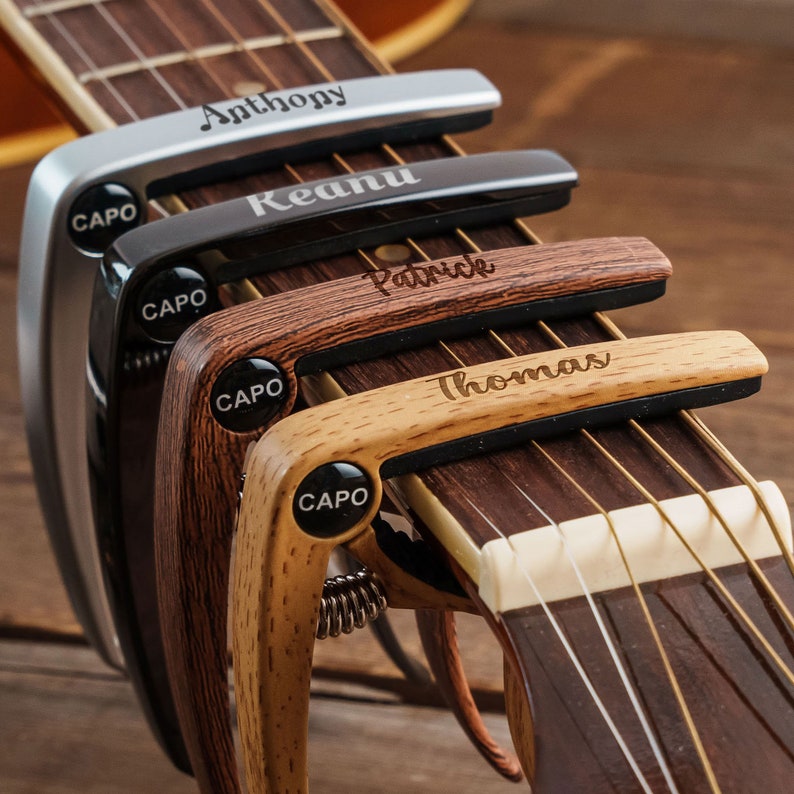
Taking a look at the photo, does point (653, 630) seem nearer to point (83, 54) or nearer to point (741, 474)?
point (741, 474)

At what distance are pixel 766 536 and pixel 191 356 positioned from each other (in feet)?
0.60

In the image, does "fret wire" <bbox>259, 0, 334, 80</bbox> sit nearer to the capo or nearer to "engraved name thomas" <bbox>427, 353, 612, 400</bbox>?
the capo

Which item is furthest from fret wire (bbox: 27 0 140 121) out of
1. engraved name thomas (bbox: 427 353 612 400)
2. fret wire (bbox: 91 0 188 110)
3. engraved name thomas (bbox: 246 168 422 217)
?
engraved name thomas (bbox: 427 353 612 400)

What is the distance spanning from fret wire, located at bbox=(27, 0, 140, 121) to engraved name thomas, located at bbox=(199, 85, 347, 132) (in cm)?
6

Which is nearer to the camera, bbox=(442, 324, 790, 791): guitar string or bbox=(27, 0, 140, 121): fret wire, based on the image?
bbox=(442, 324, 790, 791): guitar string

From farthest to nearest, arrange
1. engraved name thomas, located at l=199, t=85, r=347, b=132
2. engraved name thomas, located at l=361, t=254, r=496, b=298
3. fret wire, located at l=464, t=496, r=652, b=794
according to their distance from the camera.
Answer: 1. engraved name thomas, located at l=199, t=85, r=347, b=132
2. engraved name thomas, located at l=361, t=254, r=496, b=298
3. fret wire, located at l=464, t=496, r=652, b=794

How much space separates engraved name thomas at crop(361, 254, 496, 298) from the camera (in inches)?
16.8

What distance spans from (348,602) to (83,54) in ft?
1.20

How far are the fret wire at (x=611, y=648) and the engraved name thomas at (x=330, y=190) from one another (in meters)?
0.16

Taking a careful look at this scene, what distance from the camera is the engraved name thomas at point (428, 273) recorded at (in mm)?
427

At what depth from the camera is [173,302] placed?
0.46m

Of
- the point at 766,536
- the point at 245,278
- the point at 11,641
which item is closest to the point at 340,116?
the point at 245,278

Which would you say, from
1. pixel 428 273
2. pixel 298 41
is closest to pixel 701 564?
pixel 428 273

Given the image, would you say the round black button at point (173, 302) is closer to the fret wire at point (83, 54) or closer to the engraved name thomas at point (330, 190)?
the engraved name thomas at point (330, 190)
